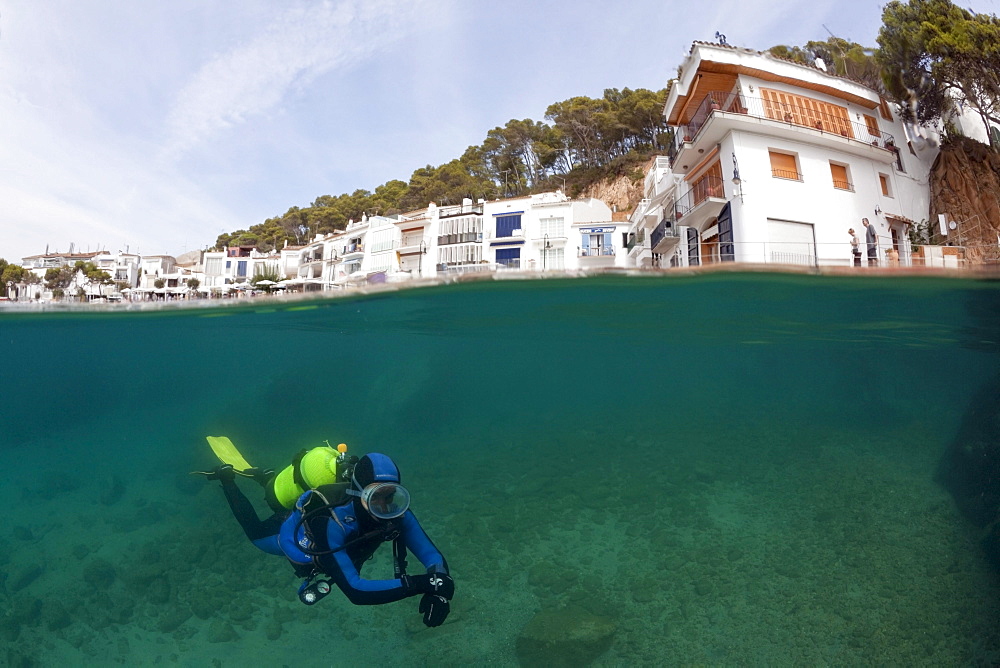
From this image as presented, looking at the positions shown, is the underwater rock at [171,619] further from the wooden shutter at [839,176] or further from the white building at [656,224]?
the wooden shutter at [839,176]

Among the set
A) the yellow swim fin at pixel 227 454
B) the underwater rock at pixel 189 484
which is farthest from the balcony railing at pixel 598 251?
the yellow swim fin at pixel 227 454

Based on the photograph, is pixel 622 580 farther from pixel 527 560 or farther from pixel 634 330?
pixel 634 330

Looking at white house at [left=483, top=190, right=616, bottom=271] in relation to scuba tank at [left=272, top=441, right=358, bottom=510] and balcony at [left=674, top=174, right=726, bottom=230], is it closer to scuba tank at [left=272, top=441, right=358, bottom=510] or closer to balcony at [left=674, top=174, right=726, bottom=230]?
balcony at [left=674, top=174, right=726, bottom=230]

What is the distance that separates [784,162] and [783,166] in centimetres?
21

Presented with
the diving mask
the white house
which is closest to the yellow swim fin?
the diving mask

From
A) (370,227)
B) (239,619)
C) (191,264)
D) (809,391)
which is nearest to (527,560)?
(239,619)

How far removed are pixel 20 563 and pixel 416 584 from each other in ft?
37.3

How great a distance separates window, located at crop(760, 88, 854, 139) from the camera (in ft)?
71.0

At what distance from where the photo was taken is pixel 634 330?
15.2m

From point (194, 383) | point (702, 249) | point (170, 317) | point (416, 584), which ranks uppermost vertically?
point (702, 249)

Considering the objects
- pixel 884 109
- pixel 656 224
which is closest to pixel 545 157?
pixel 656 224

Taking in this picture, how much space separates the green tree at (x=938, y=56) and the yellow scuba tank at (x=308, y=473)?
93.1 feet

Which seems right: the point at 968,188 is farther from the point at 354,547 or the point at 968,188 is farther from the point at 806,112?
the point at 354,547

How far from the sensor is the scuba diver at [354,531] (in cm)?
407
